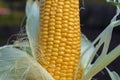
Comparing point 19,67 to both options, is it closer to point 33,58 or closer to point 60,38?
point 33,58

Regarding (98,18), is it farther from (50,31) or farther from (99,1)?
(50,31)

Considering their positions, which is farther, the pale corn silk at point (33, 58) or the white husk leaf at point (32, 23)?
the white husk leaf at point (32, 23)

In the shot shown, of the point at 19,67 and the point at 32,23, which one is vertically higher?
the point at 32,23

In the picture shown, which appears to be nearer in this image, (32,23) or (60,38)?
(60,38)

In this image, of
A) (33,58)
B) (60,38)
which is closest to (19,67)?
(33,58)

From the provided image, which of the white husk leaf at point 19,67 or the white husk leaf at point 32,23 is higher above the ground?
the white husk leaf at point 32,23
